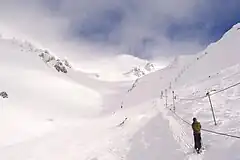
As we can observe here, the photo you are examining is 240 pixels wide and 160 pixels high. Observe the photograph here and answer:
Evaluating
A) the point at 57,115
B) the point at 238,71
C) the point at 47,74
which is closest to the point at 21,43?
the point at 47,74

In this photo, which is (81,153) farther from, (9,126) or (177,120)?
(9,126)

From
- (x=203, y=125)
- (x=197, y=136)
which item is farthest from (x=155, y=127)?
(x=197, y=136)

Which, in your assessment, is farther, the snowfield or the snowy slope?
the snowfield

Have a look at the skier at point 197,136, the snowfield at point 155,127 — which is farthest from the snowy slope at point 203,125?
the skier at point 197,136

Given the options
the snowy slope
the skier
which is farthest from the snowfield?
the skier

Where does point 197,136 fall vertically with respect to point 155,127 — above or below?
below

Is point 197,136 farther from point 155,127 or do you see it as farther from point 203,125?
point 155,127

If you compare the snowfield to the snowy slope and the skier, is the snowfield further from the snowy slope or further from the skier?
the skier

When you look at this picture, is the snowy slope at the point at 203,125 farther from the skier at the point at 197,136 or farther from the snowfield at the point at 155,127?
the skier at the point at 197,136

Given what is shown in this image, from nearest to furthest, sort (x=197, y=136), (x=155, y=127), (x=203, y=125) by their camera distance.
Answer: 1. (x=197, y=136)
2. (x=203, y=125)
3. (x=155, y=127)

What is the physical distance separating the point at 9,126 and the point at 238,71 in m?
29.9

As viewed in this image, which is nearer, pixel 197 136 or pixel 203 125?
pixel 197 136

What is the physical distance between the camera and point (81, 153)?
71.6 feet

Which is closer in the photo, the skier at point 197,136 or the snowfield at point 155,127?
the skier at point 197,136
